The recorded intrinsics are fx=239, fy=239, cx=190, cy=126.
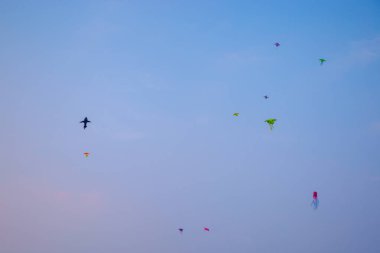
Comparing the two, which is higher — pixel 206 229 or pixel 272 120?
pixel 272 120

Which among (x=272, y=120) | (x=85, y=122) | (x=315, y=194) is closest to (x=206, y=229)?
(x=315, y=194)

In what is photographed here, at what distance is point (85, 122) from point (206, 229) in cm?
1703

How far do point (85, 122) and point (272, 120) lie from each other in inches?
668

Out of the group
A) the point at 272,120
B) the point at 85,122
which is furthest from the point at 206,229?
the point at 85,122

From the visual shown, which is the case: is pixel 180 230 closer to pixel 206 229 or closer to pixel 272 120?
pixel 206 229

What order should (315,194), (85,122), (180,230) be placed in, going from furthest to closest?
(180,230)
(315,194)
(85,122)

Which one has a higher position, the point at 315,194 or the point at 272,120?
the point at 272,120

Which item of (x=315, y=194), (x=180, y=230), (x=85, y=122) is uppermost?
(x=85, y=122)

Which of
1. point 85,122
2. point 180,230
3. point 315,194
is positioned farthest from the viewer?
point 180,230

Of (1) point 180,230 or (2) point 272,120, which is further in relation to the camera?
(1) point 180,230

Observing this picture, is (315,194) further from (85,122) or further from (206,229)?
(85,122)

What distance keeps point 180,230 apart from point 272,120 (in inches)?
603

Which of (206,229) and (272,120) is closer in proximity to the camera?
(272,120)

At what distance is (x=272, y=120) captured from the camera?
22062 mm
